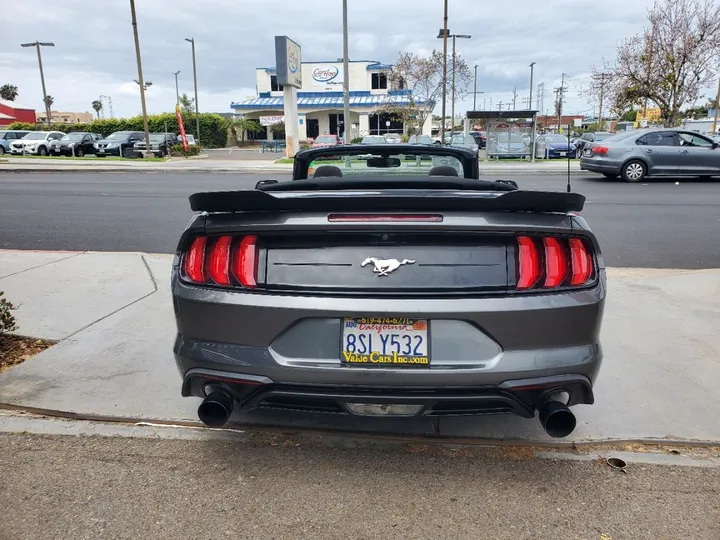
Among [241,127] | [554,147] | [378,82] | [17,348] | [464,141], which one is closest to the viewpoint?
[17,348]

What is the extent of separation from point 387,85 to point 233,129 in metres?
14.9

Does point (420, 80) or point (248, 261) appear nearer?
point (248, 261)

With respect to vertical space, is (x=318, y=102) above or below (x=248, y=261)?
above

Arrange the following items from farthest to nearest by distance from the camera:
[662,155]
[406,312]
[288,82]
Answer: [288,82] → [662,155] → [406,312]

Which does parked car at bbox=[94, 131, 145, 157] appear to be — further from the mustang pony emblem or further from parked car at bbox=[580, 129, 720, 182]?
the mustang pony emblem

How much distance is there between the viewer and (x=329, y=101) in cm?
5184

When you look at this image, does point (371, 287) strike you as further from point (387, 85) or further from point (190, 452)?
point (387, 85)

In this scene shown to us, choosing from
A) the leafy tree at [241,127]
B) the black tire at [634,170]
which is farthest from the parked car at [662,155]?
the leafy tree at [241,127]

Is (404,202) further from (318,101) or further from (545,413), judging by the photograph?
(318,101)

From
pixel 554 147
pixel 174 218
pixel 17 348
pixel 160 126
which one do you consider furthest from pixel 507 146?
pixel 160 126

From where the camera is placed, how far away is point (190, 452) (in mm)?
2957

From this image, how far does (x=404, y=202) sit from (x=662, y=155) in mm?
16529

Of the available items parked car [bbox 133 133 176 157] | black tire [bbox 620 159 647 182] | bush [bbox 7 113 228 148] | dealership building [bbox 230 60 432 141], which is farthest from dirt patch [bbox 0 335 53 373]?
dealership building [bbox 230 60 432 141]

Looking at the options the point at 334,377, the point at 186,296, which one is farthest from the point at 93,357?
the point at 334,377
